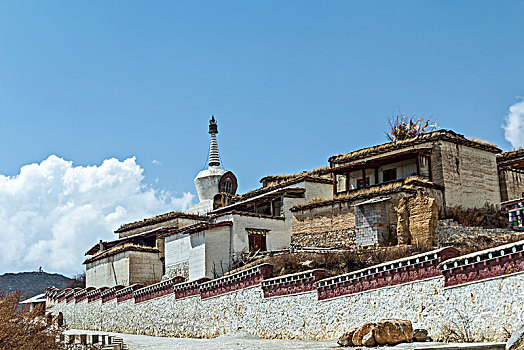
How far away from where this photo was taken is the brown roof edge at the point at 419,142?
3563 centimetres

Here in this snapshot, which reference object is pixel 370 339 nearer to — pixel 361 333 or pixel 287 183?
pixel 361 333

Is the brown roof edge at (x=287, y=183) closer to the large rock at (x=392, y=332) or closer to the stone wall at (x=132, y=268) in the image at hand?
the stone wall at (x=132, y=268)

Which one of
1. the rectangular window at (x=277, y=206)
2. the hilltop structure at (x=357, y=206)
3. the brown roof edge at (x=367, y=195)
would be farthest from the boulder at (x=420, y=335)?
the rectangular window at (x=277, y=206)

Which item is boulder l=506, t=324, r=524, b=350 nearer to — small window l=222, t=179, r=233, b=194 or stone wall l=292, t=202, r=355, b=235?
stone wall l=292, t=202, r=355, b=235

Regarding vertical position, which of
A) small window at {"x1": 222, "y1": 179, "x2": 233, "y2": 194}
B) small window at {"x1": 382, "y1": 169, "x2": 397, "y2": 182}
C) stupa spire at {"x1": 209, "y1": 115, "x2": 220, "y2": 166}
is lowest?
small window at {"x1": 382, "y1": 169, "x2": 397, "y2": 182}

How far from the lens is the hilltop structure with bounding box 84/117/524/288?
3319cm

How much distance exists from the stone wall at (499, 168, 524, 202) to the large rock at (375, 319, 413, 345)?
24203 mm

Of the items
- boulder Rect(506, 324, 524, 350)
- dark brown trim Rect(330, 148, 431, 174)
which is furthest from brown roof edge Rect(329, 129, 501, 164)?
boulder Rect(506, 324, 524, 350)

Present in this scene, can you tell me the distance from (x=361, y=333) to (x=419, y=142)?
21.5 m

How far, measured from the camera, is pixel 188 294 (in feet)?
97.8

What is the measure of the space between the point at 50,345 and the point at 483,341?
15.5 metres

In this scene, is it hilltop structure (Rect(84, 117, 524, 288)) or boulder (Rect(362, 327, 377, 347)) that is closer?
boulder (Rect(362, 327, 377, 347))

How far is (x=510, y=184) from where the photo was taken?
38.5m

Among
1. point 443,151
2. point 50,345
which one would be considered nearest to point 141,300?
point 50,345
